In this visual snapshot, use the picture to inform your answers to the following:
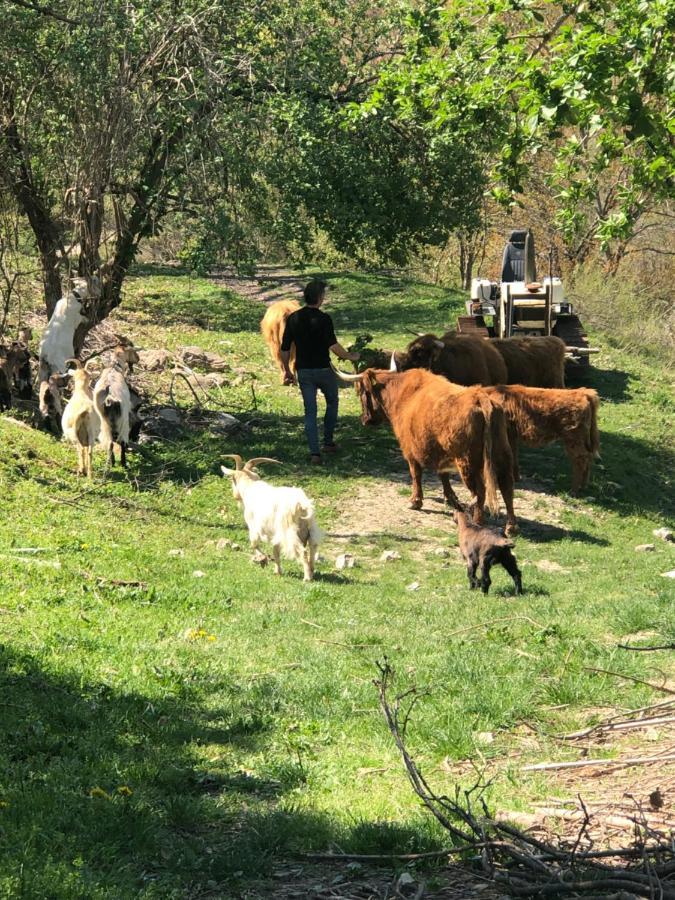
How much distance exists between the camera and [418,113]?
16.1 m

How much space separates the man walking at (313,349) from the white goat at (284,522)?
11.9 feet

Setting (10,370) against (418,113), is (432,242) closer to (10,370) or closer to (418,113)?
(418,113)

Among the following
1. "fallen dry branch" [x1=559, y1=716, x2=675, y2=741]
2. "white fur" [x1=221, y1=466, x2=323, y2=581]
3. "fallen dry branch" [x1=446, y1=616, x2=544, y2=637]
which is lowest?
"fallen dry branch" [x1=446, y1=616, x2=544, y2=637]

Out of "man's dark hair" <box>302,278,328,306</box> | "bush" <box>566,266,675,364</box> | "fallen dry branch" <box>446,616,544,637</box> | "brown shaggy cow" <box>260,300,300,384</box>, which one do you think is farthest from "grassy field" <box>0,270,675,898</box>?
"bush" <box>566,266,675,364</box>

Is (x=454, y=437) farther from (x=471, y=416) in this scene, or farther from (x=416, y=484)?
(x=416, y=484)

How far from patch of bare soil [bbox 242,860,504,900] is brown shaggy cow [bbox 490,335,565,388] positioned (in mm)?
12114

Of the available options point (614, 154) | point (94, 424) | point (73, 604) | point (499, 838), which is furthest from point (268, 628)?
point (614, 154)

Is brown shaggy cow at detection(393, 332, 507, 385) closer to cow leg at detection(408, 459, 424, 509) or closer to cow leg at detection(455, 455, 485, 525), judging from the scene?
cow leg at detection(408, 459, 424, 509)

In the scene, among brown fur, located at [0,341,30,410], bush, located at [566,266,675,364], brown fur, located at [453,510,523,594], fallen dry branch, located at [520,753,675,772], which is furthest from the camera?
bush, located at [566,266,675,364]

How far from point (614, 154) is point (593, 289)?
1702 cm

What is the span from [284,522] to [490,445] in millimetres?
3187

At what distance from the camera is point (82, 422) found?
13023 mm

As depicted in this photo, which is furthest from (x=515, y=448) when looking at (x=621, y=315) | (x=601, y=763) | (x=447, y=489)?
(x=621, y=315)

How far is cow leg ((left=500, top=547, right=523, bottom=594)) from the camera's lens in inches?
391
